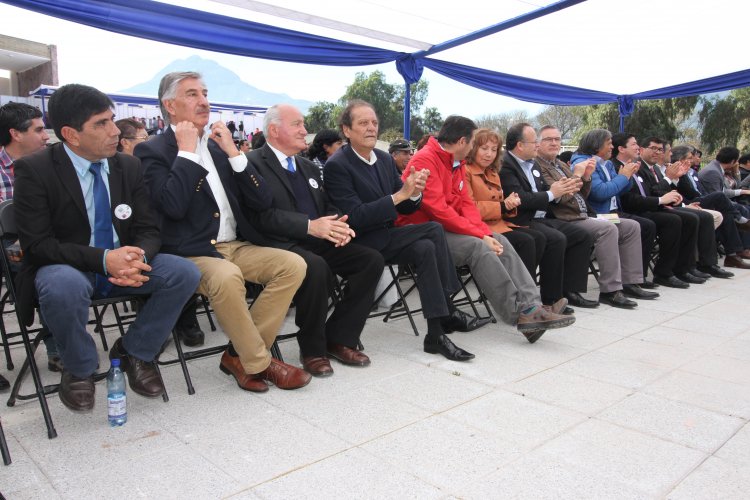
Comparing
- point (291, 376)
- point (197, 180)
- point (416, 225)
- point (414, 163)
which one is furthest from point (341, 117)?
point (291, 376)

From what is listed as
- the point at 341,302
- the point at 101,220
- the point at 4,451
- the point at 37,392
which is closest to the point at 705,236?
the point at 341,302

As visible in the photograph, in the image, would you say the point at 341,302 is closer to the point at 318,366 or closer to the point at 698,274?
the point at 318,366

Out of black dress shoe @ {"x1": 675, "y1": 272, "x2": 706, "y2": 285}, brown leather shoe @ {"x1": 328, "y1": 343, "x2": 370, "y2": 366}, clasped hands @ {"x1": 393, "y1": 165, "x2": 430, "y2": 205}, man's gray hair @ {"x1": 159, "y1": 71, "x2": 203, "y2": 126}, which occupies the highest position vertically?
man's gray hair @ {"x1": 159, "y1": 71, "x2": 203, "y2": 126}

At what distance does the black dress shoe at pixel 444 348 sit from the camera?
3359 mm

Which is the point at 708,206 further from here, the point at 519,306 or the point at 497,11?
the point at 519,306

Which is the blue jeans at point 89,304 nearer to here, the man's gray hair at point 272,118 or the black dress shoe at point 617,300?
the man's gray hair at point 272,118

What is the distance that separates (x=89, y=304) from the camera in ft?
7.84

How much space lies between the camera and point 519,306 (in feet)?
12.3

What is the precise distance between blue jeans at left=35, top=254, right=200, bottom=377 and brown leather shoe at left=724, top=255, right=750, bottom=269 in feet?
23.0

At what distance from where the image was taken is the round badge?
2678 millimetres

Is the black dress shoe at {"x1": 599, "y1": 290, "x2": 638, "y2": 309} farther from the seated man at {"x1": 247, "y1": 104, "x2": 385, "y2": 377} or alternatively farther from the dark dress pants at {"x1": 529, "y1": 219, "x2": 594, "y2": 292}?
the seated man at {"x1": 247, "y1": 104, "x2": 385, "y2": 377}

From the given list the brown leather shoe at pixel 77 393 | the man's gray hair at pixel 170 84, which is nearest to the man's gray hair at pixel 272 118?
the man's gray hair at pixel 170 84

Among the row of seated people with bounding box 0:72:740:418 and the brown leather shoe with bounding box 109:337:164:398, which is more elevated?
the row of seated people with bounding box 0:72:740:418

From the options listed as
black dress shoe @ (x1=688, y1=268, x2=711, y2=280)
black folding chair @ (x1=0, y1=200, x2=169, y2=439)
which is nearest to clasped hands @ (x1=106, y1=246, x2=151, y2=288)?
black folding chair @ (x1=0, y1=200, x2=169, y2=439)
